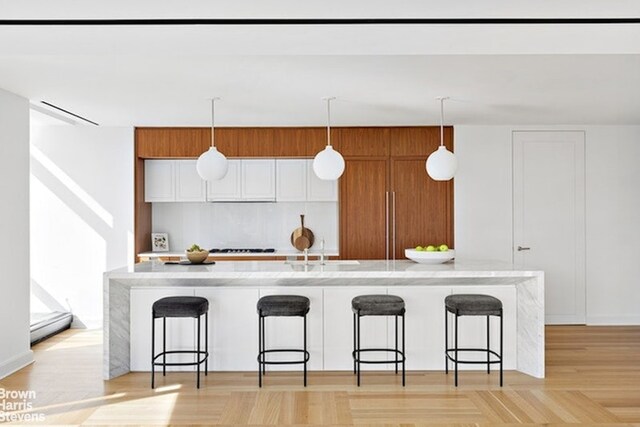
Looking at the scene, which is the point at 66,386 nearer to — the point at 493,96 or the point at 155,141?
the point at 155,141

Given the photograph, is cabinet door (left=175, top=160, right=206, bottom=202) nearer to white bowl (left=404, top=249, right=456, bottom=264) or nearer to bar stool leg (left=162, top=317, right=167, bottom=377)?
bar stool leg (left=162, top=317, right=167, bottom=377)

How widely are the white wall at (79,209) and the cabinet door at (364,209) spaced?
2612 millimetres

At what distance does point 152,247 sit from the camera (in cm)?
702

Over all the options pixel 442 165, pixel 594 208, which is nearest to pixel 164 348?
pixel 442 165

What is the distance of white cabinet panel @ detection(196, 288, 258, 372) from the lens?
467 cm

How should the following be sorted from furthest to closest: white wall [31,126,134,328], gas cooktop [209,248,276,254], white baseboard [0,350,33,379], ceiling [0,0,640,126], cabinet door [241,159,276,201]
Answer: cabinet door [241,159,276,201], gas cooktop [209,248,276,254], white wall [31,126,134,328], white baseboard [0,350,33,379], ceiling [0,0,640,126]

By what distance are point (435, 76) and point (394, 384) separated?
248 centimetres

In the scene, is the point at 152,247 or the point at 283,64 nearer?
the point at 283,64

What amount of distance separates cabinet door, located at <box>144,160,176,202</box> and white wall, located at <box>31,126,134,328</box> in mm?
297

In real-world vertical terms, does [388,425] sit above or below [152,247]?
below

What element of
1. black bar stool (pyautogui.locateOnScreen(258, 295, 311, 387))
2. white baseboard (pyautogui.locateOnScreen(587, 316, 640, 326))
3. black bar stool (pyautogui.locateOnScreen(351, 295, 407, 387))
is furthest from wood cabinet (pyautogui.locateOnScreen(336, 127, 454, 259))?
black bar stool (pyautogui.locateOnScreen(258, 295, 311, 387))

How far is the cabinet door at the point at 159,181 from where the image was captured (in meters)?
6.87

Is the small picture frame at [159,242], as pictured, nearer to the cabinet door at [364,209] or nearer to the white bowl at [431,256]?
the cabinet door at [364,209]

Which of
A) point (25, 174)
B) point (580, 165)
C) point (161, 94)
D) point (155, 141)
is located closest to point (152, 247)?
point (155, 141)
